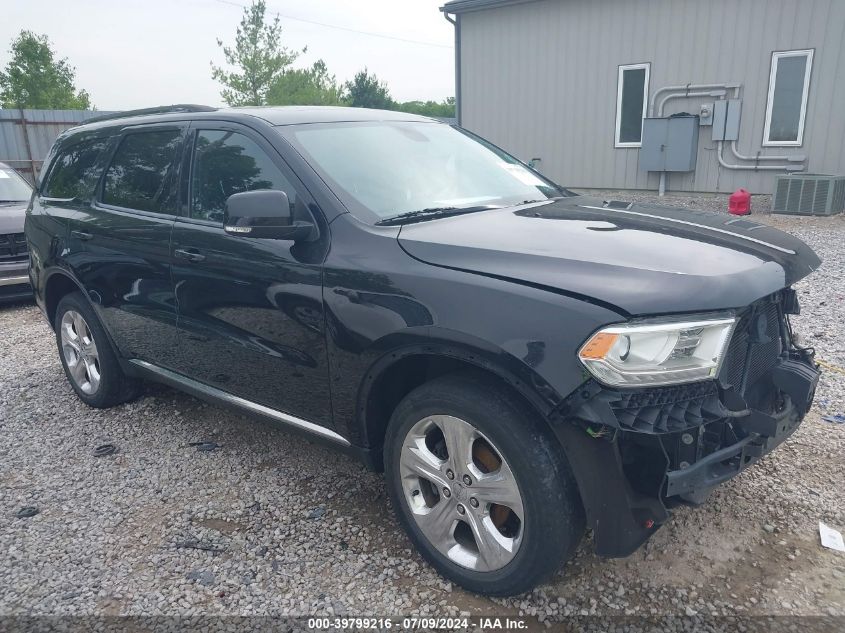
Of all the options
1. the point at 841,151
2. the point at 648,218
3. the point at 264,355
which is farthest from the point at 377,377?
the point at 841,151

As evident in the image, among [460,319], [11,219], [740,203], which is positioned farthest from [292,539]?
[740,203]

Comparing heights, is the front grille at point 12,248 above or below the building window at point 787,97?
below

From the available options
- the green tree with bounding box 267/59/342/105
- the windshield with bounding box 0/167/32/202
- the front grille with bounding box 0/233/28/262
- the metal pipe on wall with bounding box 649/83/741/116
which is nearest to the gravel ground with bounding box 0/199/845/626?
the front grille with bounding box 0/233/28/262

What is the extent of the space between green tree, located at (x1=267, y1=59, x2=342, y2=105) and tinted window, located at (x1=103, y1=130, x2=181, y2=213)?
34025 mm

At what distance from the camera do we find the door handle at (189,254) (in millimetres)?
3219

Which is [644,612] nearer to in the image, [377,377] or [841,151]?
[377,377]

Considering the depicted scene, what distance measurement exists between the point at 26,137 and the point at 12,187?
33.0 feet

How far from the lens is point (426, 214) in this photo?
2.88 meters

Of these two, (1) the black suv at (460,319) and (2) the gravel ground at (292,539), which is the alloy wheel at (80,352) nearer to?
(2) the gravel ground at (292,539)

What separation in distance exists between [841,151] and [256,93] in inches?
1307

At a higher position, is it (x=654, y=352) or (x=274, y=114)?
(x=274, y=114)

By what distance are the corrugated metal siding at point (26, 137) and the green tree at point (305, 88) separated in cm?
1995

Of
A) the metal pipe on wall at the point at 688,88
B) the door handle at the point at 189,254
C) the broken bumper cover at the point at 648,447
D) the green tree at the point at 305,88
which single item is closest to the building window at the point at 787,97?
the metal pipe on wall at the point at 688,88

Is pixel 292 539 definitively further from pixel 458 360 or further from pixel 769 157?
pixel 769 157
